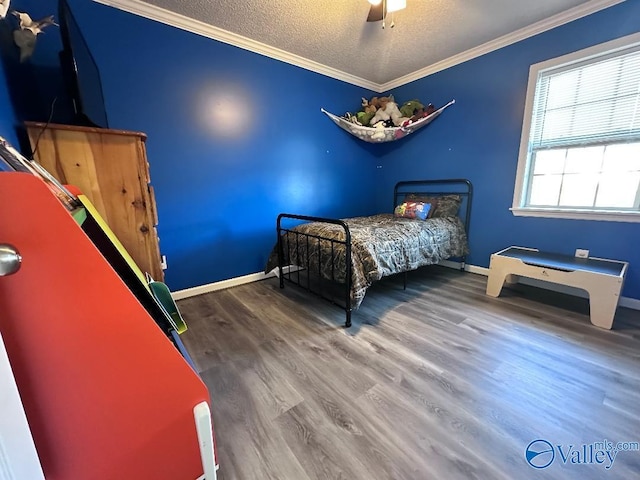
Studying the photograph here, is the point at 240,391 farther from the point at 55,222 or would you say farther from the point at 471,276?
the point at 471,276

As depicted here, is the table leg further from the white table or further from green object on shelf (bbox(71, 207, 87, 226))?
green object on shelf (bbox(71, 207, 87, 226))

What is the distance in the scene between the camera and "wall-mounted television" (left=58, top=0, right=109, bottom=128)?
1.16 metres

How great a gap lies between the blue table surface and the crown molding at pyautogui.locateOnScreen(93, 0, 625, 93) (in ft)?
6.59

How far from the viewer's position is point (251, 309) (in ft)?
7.30

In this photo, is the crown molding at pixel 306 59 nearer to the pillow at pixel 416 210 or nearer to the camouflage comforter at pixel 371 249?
the pillow at pixel 416 210

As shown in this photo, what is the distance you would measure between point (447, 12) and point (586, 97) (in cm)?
142

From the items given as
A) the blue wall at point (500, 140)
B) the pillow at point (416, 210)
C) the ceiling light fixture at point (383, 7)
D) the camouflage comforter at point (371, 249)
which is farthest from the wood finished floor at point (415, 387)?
the ceiling light fixture at point (383, 7)

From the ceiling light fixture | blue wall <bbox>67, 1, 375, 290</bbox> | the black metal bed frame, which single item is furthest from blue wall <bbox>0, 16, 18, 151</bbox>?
the ceiling light fixture

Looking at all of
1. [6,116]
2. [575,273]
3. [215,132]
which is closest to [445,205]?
[575,273]

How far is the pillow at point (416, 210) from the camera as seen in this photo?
299 centimetres

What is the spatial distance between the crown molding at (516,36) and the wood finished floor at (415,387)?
2431 millimetres

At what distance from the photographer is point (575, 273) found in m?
1.91

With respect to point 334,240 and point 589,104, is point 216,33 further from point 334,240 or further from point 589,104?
point 589,104

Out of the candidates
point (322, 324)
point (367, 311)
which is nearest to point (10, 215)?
point (322, 324)
